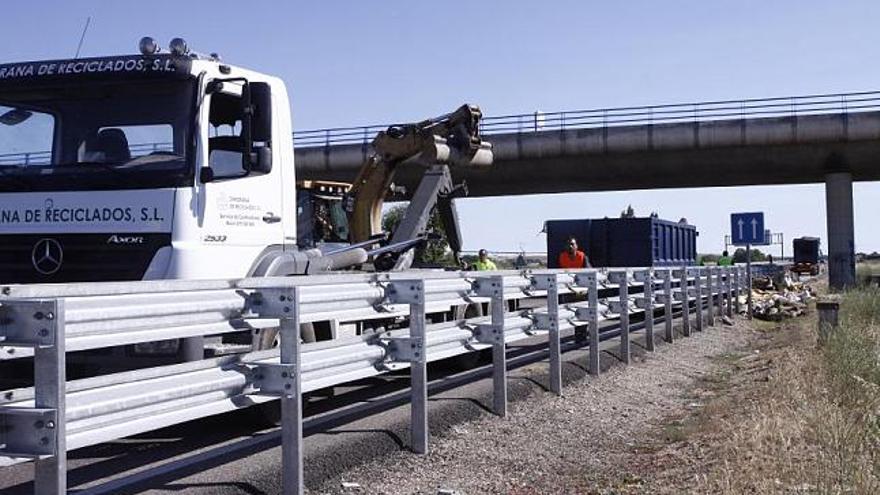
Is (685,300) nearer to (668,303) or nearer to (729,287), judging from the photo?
(668,303)

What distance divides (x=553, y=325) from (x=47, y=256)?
458cm

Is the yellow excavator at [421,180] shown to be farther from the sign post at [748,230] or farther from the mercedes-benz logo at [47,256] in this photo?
the sign post at [748,230]

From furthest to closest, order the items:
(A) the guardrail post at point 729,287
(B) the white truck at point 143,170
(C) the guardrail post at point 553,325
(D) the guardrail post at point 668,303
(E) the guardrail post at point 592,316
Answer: (A) the guardrail post at point 729,287 → (D) the guardrail post at point 668,303 → (E) the guardrail post at point 592,316 → (C) the guardrail post at point 553,325 → (B) the white truck at point 143,170

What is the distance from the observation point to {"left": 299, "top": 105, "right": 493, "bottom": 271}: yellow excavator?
1406 centimetres

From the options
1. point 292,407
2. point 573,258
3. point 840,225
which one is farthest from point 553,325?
point 840,225

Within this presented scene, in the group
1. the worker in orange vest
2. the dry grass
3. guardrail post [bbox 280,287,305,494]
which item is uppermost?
the worker in orange vest

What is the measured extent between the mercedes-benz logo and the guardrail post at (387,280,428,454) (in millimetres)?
2571

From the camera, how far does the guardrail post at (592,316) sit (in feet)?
38.2

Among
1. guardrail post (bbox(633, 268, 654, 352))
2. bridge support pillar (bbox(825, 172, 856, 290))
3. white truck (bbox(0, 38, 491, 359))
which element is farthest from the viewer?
bridge support pillar (bbox(825, 172, 856, 290))

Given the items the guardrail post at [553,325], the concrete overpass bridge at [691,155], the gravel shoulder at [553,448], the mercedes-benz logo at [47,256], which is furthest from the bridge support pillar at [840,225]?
the mercedes-benz logo at [47,256]

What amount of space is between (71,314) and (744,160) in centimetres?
4633

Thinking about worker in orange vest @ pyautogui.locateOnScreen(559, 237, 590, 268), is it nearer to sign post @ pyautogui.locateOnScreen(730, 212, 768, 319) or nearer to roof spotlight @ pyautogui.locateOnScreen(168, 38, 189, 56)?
sign post @ pyautogui.locateOnScreen(730, 212, 768, 319)

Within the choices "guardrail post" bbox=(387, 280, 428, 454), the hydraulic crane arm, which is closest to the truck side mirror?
"guardrail post" bbox=(387, 280, 428, 454)

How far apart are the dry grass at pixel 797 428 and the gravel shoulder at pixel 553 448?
0.34 metres
